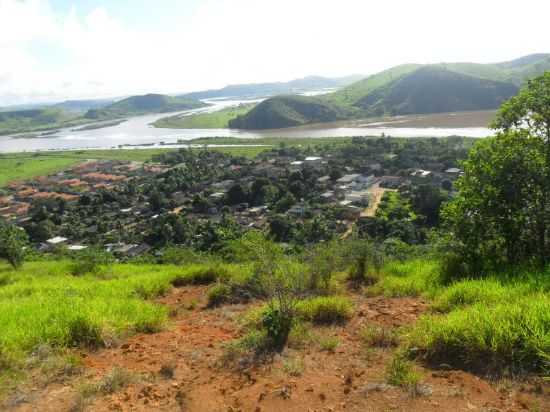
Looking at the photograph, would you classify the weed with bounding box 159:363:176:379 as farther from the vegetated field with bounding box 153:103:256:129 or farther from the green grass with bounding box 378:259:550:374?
the vegetated field with bounding box 153:103:256:129

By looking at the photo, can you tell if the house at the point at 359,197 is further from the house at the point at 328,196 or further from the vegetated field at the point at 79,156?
the vegetated field at the point at 79,156

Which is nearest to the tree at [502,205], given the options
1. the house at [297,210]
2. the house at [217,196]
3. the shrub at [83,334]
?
the shrub at [83,334]

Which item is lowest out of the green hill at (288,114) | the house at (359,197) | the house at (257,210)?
the house at (257,210)

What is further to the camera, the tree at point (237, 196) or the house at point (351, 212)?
the tree at point (237, 196)

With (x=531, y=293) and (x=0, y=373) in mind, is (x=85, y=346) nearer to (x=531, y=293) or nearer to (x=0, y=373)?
(x=0, y=373)

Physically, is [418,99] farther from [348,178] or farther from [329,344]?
[329,344]

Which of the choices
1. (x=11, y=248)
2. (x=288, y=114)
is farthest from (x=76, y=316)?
(x=288, y=114)
